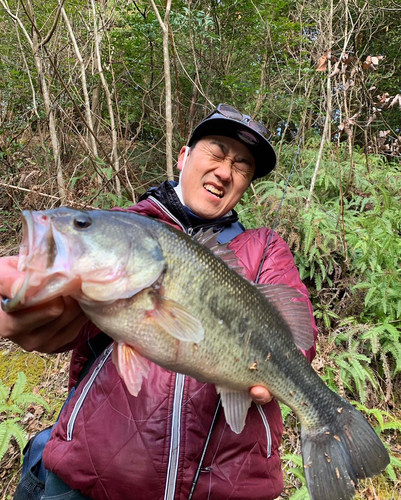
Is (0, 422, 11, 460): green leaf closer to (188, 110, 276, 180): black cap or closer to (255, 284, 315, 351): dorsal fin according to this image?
(255, 284, 315, 351): dorsal fin

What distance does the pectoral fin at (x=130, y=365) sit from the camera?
48.1 inches

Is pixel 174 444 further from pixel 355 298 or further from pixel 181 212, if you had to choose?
pixel 355 298

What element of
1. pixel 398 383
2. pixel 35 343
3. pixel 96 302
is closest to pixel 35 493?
pixel 35 343

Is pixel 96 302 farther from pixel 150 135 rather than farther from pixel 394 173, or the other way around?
pixel 150 135

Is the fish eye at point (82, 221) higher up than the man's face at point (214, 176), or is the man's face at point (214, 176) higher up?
the fish eye at point (82, 221)

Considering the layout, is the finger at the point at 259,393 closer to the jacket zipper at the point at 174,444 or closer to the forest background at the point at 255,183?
the jacket zipper at the point at 174,444

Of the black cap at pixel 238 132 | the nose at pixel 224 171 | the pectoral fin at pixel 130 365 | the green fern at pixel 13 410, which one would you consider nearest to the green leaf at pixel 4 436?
the green fern at pixel 13 410

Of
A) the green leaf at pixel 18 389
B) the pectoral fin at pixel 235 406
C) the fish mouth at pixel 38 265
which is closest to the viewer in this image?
the fish mouth at pixel 38 265

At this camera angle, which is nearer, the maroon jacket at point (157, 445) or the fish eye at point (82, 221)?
the fish eye at point (82, 221)

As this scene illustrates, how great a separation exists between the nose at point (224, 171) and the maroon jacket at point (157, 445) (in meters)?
1.30

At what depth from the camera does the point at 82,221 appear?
3.97 ft

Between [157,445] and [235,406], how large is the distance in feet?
1.38

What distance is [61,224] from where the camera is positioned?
115cm

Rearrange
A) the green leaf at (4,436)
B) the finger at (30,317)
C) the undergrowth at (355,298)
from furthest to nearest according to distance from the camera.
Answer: the undergrowth at (355,298) → the green leaf at (4,436) → the finger at (30,317)
